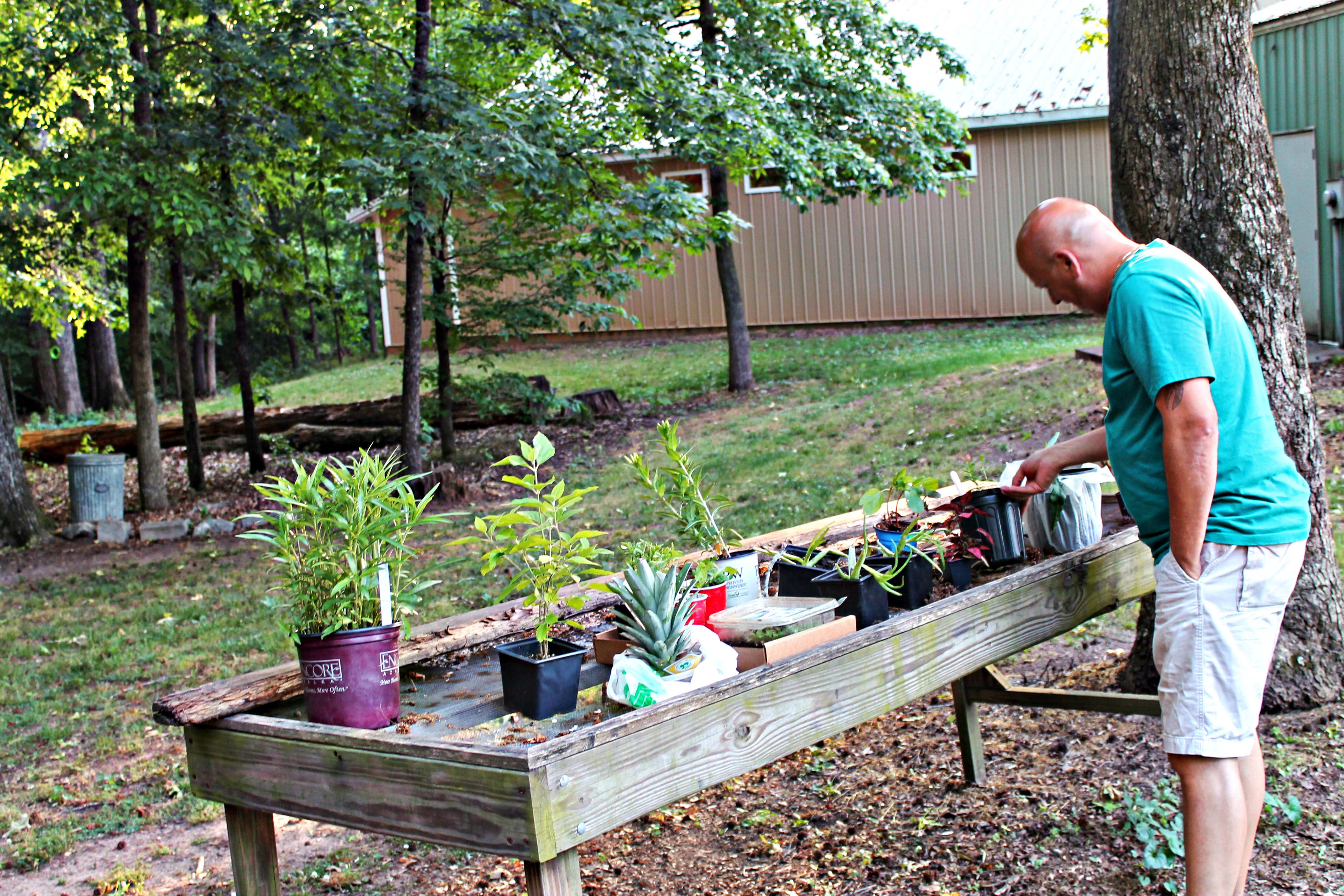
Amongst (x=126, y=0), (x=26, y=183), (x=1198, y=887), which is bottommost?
(x=1198, y=887)

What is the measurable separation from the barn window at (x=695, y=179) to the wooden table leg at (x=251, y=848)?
55.1 feet

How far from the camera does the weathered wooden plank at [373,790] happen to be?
170 centimetres

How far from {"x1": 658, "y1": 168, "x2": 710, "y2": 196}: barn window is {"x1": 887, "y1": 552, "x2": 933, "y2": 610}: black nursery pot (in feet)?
53.1

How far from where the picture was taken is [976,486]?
3.41 meters

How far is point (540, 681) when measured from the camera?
2031 millimetres

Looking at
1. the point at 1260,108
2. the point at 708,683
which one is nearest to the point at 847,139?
the point at 1260,108

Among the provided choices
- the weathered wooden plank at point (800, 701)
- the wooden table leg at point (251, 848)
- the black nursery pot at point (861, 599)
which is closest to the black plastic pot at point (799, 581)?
the black nursery pot at point (861, 599)

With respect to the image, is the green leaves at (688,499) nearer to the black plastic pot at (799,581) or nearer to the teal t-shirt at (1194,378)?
the black plastic pot at (799,581)

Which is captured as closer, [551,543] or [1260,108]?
[551,543]

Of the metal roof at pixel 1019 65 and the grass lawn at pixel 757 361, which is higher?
the metal roof at pixel 1019 65

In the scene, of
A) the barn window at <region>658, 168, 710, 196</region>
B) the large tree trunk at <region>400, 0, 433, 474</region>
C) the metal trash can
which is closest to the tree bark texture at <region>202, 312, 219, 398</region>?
the barn window at <region>658, 168, 710, 196</region>

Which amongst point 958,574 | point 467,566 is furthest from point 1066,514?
point 467,566

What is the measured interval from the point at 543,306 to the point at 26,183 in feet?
15.3

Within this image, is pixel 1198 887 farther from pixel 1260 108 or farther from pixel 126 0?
pixel 126 0
